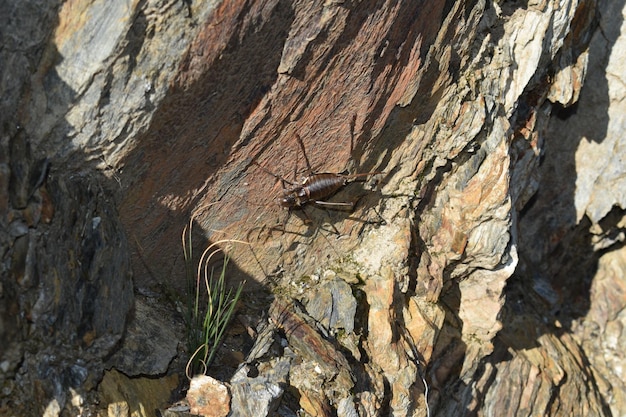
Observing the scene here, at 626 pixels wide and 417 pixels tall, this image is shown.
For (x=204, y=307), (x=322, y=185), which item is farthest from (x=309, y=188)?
(x=204, y=307)

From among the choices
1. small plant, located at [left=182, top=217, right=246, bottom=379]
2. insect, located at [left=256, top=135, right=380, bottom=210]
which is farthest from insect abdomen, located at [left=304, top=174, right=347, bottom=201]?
small plant, located at [left=182, top=217, right=246, bottom=379]

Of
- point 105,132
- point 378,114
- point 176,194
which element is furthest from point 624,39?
point 105,132

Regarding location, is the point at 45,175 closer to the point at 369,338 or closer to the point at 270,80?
the point at 270,80

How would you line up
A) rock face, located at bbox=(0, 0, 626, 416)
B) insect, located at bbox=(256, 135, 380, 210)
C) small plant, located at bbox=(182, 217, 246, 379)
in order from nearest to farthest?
rock face, located at bbox=(0, 0, 626, 416)
small plant, located at bbox=(182, 217, 246, 379)
insect, located at bbox=(256, 135, 380, 210)

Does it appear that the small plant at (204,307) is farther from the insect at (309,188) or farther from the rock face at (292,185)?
the insect at (309,188)

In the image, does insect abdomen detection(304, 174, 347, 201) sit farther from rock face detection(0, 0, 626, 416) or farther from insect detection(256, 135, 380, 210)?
rock face detection(0, 0, 626, 416)

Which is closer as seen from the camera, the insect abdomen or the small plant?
the small plant
